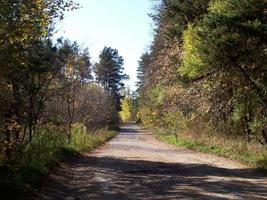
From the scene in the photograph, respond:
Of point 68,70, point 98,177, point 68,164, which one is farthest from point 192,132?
point 98,177

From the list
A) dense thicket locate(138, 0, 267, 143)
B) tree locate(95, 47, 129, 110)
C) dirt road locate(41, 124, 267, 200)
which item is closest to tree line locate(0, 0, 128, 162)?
dirt road locate(41, 124, 267, 200)

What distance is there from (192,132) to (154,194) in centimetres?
2596

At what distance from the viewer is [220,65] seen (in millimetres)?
21938

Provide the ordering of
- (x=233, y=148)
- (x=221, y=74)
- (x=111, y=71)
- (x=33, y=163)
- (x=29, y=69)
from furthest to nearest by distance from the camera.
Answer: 1. (x=111, y=71)
2. (x=221, y=74)
3. (x=233, y=148)
4. (x=29, y=69)
5. (x=33, y=163)

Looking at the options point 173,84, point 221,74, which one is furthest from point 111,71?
point 221,74

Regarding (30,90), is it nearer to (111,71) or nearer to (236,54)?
(236,54)

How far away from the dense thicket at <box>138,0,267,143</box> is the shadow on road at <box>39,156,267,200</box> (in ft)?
15.9

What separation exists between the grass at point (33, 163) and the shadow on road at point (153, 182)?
480mm

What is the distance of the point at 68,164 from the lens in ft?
70.5

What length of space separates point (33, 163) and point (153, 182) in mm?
3924

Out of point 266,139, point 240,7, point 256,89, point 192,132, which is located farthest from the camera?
point 192,132

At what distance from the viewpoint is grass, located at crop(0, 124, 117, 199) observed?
1248 centimetres

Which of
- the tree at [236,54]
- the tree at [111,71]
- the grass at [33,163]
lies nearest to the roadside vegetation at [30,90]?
the grass at [33,163]

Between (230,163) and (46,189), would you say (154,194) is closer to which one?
(46,189)
